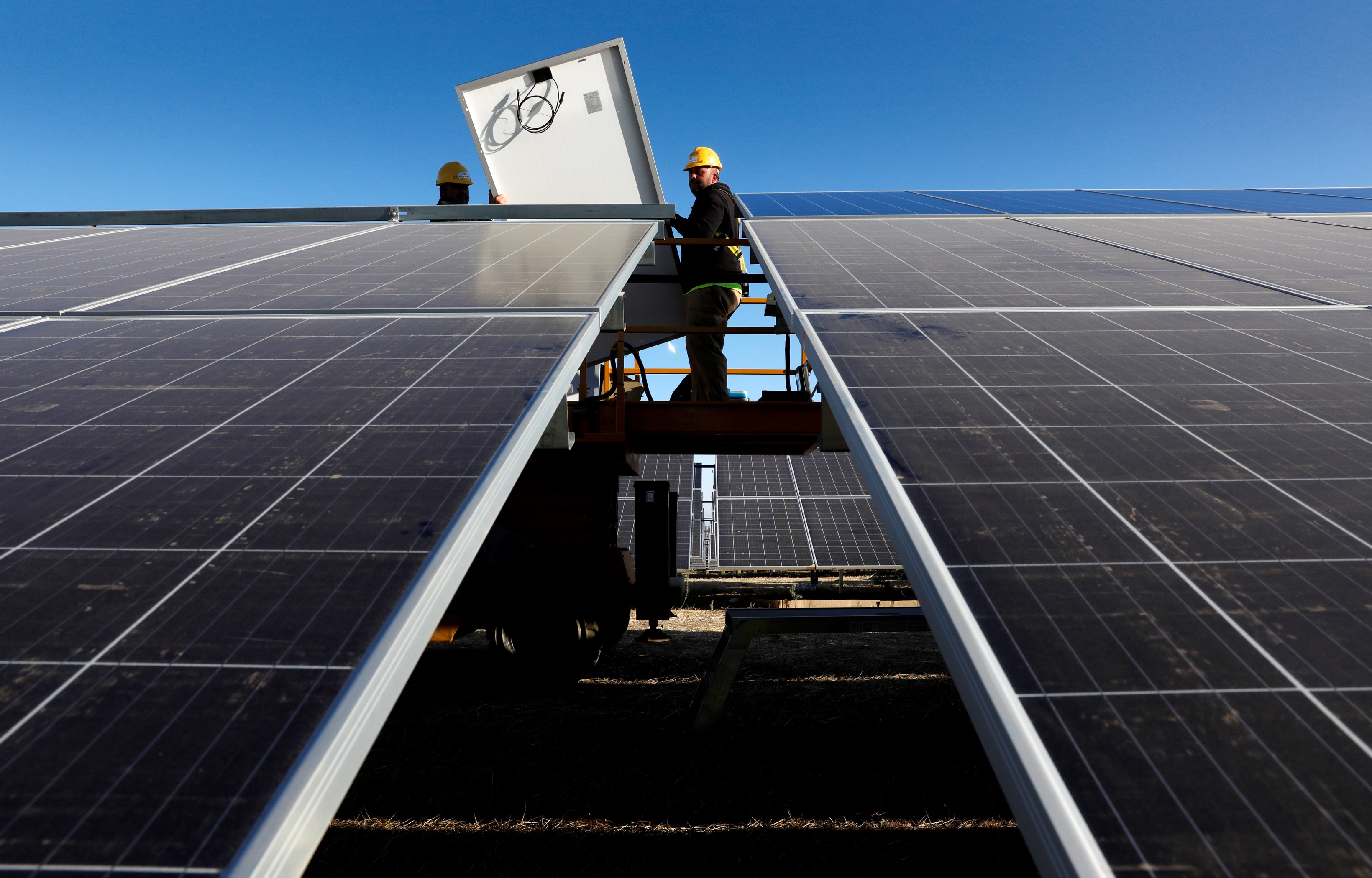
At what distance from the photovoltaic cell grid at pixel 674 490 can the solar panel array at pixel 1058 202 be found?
4.14 metres

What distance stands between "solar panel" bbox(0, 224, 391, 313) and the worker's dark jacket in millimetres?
3274

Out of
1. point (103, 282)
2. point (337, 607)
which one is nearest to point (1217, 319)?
point (337, 607)

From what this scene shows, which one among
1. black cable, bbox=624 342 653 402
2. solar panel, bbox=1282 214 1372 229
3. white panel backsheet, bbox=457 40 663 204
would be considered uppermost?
white panel backsheet, bbox=457 40 663 204

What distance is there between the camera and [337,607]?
172cm

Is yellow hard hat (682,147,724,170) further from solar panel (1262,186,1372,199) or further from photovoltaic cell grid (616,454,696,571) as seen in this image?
solar panel (1262,186,1372,199)

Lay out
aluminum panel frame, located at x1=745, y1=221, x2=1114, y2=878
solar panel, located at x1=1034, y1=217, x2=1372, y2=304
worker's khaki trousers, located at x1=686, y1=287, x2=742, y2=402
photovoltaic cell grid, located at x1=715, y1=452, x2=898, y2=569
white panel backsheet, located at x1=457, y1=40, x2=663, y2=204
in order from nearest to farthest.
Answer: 1. aluminum panel frame, located at x1=745, y1=221, x2=1114, y2=878
2. solar panel, located at x1=1034, y1=217, x2=1372, y2=304
3. worker's khaki trousers, located at x1=686, y1=287, x2=742, y2=402
4. white panel backsheet, located at x1=457, y1=40, x2=663, y2=204
5. photovoltaic cell grid, located at x1=715, y1=452, x2=898, y2=569

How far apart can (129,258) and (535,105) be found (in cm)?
582

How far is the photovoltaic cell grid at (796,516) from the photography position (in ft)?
38.0

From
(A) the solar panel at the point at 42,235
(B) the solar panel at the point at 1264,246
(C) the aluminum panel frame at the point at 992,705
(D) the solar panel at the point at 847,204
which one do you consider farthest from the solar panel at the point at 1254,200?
(A) the solar panel at the point at 42,235

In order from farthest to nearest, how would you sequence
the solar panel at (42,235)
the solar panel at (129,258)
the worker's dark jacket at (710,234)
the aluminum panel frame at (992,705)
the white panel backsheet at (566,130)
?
1. the white panel backsheet at (566,130)
2. the worker's dark jacket at (710,234)
3. the solar panel at (42,235)
4. the solar panel at (129,258)
5. the aluminum panel frame at (992,705)

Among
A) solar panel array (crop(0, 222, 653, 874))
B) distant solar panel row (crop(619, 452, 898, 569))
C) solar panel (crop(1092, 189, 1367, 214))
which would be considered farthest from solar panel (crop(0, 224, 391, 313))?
solar panel (crop(1092, 189, 1367, 214))

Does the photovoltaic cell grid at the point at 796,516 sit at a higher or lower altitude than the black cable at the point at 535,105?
lower

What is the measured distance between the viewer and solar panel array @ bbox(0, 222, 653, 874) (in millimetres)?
1293

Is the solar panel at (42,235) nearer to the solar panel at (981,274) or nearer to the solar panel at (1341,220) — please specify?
the solar panel at (981,274)
